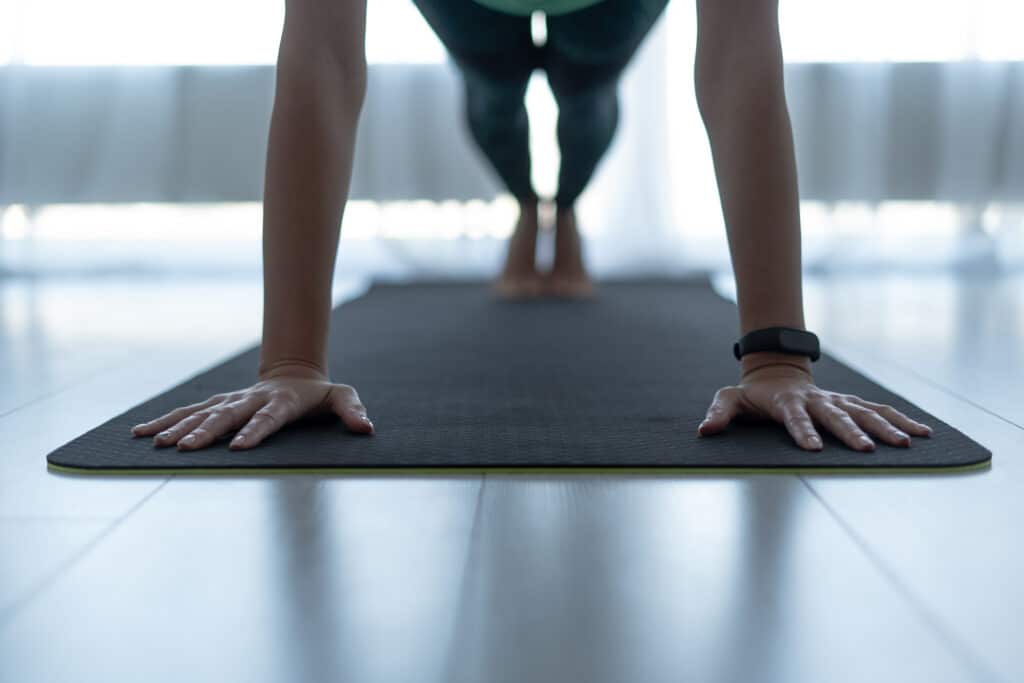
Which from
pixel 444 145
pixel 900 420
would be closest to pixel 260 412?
pixel 900 420

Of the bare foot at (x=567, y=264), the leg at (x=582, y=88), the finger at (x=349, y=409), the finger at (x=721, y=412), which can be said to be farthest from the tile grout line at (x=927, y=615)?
the bare foot at (x=567, y=264)

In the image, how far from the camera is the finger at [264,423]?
93cm

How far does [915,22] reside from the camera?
3023mm

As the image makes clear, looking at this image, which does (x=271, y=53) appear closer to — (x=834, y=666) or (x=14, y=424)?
(x=14, y=424)

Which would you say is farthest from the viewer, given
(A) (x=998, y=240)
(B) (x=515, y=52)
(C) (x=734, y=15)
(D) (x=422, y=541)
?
(A) (x=998, y=240)

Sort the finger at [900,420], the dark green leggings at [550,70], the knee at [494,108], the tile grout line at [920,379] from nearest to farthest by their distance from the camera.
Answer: the finger at [900,420]
the tile grout line at [920,379]
the dark green leggings at [550,70]
the knee at [494,108]

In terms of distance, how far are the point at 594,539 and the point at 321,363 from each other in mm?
451

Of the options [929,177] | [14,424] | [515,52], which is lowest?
[14,424]

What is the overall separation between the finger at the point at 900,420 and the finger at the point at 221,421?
56 centimetres

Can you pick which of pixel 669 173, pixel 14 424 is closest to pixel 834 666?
pixel 14 424

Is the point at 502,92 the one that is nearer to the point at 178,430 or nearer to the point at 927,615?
the point at 178,430

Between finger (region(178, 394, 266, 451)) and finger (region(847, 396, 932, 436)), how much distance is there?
0.56 metres

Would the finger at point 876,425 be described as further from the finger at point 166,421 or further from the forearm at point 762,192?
the finger at point 166,421

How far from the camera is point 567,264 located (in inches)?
99.1
